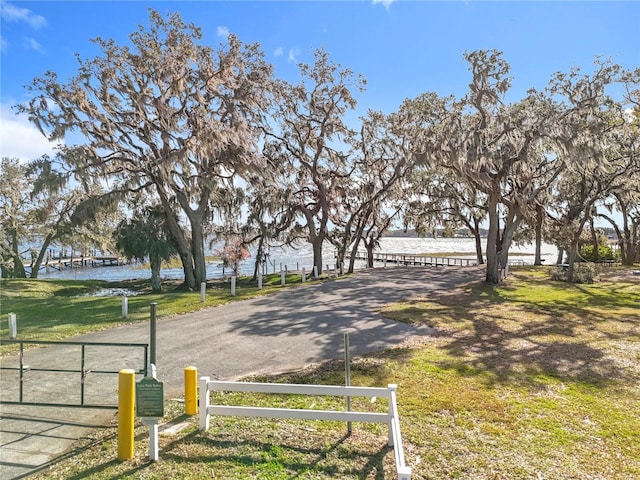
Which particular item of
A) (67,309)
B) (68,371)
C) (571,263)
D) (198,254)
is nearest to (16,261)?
(198,254)

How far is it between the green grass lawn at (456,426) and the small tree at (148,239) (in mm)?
15472

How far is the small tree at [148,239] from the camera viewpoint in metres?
20.9

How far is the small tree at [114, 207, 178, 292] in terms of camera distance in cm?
2094

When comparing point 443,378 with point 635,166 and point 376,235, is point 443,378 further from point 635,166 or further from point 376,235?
point 376,235

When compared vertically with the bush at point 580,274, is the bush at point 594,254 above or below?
above

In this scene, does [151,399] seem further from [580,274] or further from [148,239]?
[580,274]

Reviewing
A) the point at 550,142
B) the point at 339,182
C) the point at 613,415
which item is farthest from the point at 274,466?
the point at 339,182

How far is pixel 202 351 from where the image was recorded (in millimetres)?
9000

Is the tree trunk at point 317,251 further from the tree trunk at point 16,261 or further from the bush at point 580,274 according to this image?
the tree trunk at point 16,261

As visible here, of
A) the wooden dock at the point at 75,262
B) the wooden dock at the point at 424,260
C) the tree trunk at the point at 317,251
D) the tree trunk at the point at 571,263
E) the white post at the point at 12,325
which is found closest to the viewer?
the white post at the point at 12,325

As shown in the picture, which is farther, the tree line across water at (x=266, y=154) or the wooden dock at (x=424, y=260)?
the wooden dock at (x=424, y=260)

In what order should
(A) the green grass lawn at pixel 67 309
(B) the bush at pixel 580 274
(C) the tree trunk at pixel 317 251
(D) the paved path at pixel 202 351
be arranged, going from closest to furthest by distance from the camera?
(D) the paved path at pixel 202 351
(A) the green grass lawn at pixel 67 309
(B) the bush at pixel 580 274
(C) the tree trunk at pixel 317 251

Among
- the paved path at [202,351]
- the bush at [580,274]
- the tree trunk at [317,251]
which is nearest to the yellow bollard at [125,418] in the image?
the paved path at [202,351]

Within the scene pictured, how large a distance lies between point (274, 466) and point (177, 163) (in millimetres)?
16111
